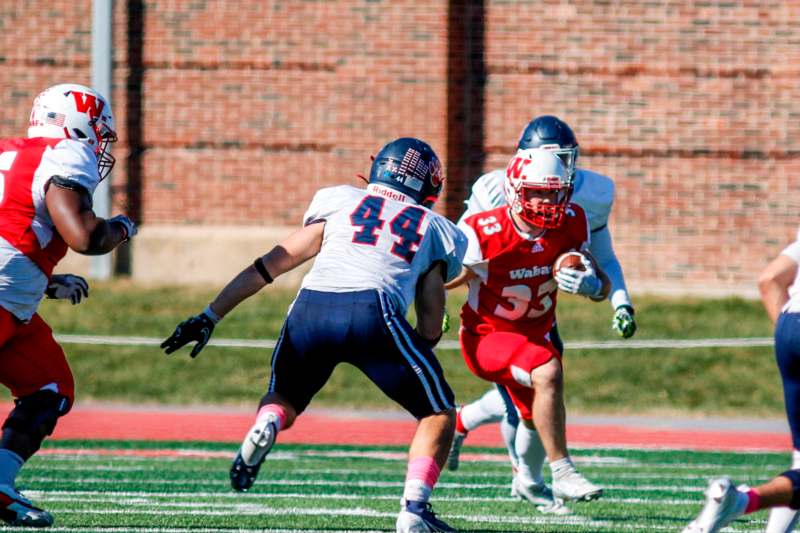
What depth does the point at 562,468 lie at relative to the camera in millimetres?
6828

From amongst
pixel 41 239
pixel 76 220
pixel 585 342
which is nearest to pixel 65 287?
pixel 41 239

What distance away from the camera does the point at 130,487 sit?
→ 820 cm

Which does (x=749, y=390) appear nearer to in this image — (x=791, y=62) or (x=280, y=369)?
(x=791, y=62)

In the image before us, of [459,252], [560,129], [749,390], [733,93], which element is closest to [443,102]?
[733,93]

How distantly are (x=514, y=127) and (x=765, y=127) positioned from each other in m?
2.88

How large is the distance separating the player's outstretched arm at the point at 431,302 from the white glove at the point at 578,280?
3.17 feet

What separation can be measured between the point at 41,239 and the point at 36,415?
0.74 m

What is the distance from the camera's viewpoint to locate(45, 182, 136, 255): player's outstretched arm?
5691 millimetres

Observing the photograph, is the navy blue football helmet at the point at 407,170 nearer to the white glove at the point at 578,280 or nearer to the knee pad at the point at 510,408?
the white glove at the point at 578,280

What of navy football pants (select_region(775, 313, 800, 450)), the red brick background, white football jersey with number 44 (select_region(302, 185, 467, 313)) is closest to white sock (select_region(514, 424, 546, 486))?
white football jersey with number 44 (select_region(302, 185, 467, 313))

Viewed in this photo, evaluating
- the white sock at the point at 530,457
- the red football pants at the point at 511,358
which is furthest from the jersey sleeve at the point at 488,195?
the white sock at the point at 530,457

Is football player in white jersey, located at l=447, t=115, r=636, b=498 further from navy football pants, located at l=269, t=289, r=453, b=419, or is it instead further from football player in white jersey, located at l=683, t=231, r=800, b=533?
football player in white jersey, located at l=683, t=231, r=800, b=533

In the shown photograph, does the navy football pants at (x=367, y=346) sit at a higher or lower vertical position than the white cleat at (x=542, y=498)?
higher

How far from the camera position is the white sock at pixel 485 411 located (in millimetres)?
8102
